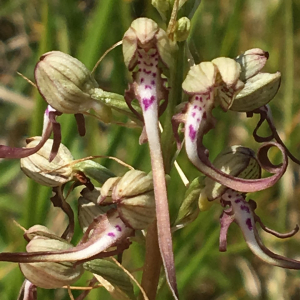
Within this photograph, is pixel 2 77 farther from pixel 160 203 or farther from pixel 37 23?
pixel 160 203

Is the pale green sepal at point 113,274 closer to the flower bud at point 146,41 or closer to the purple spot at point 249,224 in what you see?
the purple spot at point 249,224

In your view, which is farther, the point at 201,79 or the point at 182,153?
the point at 182,153

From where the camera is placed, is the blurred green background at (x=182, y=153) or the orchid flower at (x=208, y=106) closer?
the orchid flower at (x=208, y=106)

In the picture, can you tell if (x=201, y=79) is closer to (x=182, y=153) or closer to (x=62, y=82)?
(x=62, y=82)

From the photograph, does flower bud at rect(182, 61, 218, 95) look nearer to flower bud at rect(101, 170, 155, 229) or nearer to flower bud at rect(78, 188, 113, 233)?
flower bud at rect(101, 170, 155, 229)

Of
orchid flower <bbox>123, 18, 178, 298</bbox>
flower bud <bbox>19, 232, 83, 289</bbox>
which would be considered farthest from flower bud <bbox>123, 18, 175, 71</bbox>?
flower bud <bbox>19, 232, 83, 289</bbox>

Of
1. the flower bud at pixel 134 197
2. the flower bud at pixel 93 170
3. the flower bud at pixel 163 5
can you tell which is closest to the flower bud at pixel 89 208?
the flower bud at pixel 93 170

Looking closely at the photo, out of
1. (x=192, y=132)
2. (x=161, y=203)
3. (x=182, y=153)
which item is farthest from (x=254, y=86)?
(x=182, y=153)
